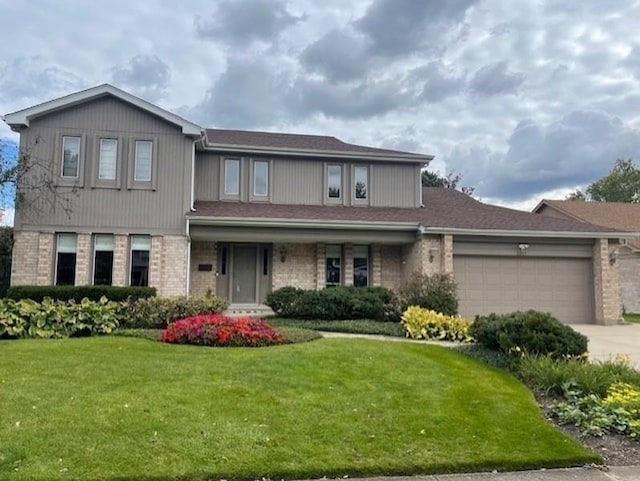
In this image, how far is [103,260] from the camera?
14812 millimetres

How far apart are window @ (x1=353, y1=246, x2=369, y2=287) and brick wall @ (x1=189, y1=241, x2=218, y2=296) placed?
4885 millimetres

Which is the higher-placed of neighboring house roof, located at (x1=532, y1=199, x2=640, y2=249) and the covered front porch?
neighboring house roof, located at (x1=532, y1=199, x2=640, y2=249)

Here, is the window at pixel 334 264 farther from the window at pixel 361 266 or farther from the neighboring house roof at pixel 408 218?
the neighboring house roof at pixel 408 218

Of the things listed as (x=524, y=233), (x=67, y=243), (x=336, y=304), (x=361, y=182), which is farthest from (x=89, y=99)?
(x=524, y=233)

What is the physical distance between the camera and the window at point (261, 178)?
57.2ft

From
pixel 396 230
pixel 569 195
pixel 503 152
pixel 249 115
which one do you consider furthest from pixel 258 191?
pixel 569 195

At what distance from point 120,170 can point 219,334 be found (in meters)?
7.94

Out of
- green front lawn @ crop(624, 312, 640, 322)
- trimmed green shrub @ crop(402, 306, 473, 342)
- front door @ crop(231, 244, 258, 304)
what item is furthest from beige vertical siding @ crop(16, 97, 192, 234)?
green front lawn @ crop(624, 312, 640, 322)

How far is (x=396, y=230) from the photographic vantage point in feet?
53.0

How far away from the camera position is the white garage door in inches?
634

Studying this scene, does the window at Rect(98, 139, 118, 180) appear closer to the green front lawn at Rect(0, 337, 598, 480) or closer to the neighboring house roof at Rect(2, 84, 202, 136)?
Result: the neighboring house roof at Rect(2, 84, 202, 136)

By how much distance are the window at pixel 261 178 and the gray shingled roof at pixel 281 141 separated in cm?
68

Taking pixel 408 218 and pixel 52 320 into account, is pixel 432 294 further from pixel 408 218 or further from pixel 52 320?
pixel 52 320

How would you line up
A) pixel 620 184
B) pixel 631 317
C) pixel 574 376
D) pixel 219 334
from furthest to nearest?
pixel 620 184 → pixel 631 317 → pixel 219 334 → pixel 574 376
